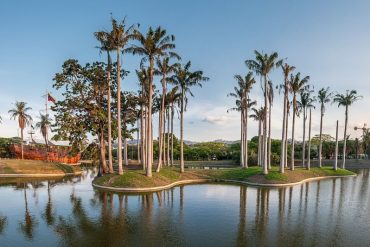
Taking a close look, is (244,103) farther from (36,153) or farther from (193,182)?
(36,153)

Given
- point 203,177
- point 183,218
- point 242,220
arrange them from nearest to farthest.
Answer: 1. point 242,220
2. point 183,218
3. point 203,177

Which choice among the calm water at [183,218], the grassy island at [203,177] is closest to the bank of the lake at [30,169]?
the calm water at [183,218]

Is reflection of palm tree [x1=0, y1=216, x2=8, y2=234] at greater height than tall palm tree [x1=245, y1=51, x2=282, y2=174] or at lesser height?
lesser

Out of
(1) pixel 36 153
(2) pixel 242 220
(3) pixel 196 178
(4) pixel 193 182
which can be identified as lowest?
(4) pixel 193 182

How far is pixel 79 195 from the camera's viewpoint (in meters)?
34.1

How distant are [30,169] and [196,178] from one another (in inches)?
1159

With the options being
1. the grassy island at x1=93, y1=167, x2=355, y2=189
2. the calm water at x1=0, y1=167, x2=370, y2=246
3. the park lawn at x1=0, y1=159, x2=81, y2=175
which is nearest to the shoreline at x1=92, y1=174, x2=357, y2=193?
the grassy island at x1=93, y1=167, x2=355, y2=189

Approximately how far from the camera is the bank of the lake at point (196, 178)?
38.5 m

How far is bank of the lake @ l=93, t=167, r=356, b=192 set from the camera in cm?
3847

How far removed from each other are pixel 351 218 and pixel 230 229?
38.0ft

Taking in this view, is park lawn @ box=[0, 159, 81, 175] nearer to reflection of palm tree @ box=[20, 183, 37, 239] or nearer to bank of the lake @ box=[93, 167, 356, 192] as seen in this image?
bank of the lake @ box=[93, 167, 356, 192]

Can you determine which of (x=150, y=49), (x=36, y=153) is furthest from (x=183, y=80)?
(x=36, y=153)

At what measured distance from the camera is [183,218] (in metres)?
24.5

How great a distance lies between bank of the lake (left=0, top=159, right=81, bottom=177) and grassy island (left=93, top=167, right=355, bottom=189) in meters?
16.1
